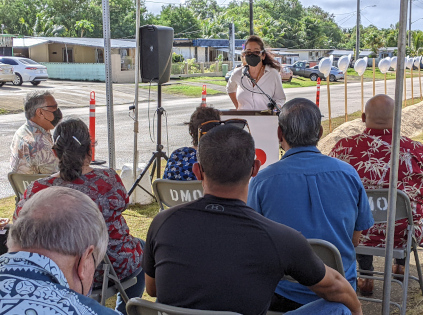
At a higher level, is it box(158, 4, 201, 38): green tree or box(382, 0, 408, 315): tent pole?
box(158, 4, 201, 38): green tree

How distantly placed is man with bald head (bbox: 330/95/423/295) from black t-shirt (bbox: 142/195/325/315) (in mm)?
1653

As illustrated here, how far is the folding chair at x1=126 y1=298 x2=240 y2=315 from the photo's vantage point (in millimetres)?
1610

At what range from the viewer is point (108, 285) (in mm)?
2924

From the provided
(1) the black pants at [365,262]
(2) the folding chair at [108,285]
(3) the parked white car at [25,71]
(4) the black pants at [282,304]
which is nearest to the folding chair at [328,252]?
(4) the black pants at [282,304]

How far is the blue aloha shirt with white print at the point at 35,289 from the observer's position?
1.16 m

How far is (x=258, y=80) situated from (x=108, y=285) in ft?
10.8

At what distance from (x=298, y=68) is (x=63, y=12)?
34958 millimetres

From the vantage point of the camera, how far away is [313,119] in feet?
8.54

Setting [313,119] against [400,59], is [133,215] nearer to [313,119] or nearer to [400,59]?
[313,119]

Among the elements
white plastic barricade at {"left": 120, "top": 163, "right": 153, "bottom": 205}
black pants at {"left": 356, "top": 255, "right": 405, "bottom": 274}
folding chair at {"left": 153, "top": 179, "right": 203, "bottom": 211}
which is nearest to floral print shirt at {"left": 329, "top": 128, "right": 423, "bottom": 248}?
black pants at {"left": 356, "top": 255, "right": 405, "bottom": 274}

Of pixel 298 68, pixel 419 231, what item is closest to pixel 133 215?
pixel 419 231

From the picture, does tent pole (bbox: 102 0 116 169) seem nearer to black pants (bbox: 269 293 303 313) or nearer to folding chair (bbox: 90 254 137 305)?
folding chair (bbox: 90 254 137 305)

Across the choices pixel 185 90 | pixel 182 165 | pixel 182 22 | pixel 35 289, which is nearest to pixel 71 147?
pixel 182 165

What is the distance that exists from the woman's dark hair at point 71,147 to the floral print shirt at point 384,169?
171 cm
